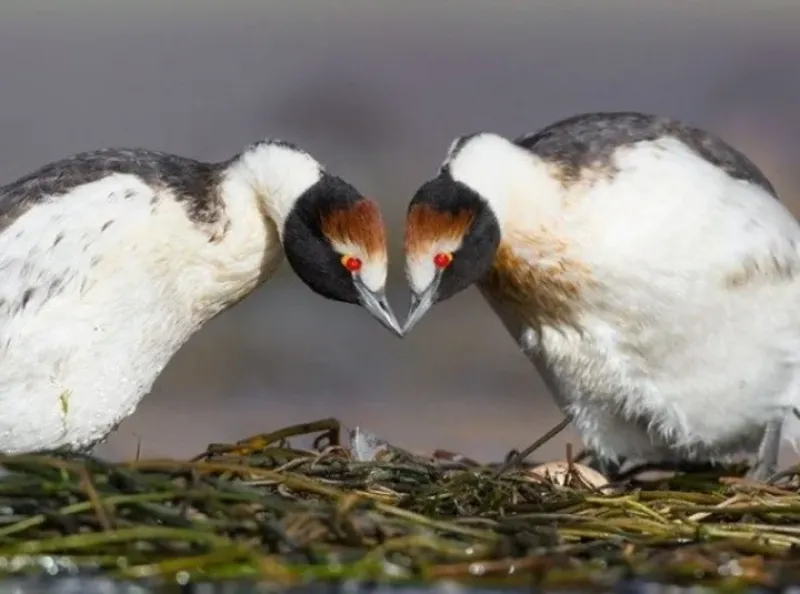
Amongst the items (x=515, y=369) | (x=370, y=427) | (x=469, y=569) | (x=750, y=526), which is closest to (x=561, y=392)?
(x=750, y=526)

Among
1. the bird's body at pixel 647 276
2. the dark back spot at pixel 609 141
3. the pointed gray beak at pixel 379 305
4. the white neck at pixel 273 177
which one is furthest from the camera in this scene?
the dark back spot at pixel 609 141

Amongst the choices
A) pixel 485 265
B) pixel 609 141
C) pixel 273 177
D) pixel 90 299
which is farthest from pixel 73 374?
pixel 609 141

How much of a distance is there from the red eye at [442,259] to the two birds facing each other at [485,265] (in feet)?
0.05

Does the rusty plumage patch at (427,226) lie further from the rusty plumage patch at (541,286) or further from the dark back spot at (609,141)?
the dark back spot at (609,141)

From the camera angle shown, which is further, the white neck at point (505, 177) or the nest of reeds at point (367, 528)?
the white neck at point (505, 177)

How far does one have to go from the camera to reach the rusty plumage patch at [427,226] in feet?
21.4

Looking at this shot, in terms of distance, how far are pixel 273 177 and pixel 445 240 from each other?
32.0 inches

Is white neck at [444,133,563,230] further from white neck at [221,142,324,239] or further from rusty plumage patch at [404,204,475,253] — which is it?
white neck at [221,142,324,239]

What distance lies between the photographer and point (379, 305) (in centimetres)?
661

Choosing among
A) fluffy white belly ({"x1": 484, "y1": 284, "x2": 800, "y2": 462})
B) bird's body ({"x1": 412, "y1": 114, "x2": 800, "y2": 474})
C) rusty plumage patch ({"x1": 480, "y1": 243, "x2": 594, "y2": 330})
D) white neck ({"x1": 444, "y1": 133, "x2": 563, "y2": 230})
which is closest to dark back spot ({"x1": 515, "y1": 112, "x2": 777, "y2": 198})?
bird's body ({"x1": 412, "y1": 114, "x2": 800, "y2": 474})

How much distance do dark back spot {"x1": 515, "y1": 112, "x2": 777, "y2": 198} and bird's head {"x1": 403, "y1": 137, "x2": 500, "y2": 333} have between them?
0.56 metres

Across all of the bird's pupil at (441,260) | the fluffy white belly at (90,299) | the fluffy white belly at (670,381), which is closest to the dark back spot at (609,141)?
the fluffy white belly at (670,381)

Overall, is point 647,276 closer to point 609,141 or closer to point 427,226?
point 609,141

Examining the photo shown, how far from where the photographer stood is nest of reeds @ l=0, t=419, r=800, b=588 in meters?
4.70
